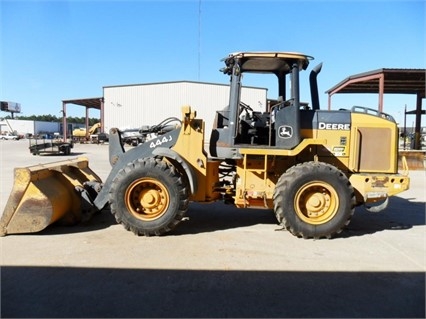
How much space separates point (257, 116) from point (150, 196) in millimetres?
2323

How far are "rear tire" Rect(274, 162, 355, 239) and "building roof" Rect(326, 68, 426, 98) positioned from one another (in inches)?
505

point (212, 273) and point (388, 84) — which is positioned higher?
point (388, 84)

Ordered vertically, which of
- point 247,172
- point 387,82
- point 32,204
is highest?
point 387,82

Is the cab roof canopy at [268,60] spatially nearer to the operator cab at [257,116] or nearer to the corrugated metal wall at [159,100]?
the operator cab at [257,116]

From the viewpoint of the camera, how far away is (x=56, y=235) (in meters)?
5.34

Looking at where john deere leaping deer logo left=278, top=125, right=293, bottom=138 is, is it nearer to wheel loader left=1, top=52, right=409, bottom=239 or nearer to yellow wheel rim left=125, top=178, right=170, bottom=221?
wheel loader left=1, top=52, right=409, bottom=239

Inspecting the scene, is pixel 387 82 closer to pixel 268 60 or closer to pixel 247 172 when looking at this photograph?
pixel 268 60

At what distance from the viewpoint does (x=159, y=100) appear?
3603 centimetres

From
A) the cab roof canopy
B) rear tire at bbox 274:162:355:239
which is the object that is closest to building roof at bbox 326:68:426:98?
the cab roof canopy

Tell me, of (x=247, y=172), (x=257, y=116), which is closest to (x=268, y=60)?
(x=257, y=116)

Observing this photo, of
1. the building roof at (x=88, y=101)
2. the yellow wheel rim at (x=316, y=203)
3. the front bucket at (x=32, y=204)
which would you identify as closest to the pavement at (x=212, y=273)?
the front bucket at (x=32, y=204)

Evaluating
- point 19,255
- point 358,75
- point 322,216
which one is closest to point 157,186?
point 19,255

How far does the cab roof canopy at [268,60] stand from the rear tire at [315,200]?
1.71 meters

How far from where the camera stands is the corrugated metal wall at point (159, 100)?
35.7 metres
